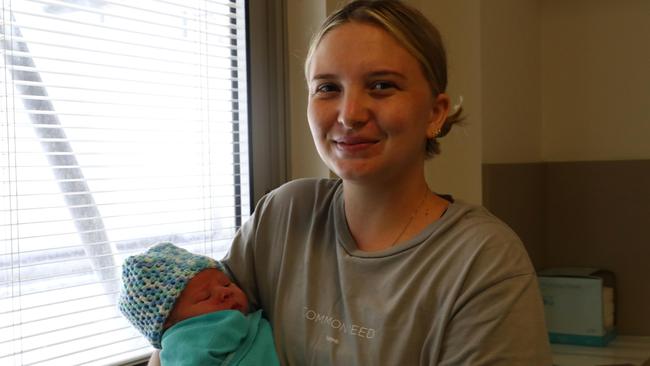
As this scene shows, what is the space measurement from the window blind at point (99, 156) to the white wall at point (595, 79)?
1392 millimetres

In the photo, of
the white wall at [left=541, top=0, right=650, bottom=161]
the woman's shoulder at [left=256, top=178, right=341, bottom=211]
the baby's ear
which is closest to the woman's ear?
the woman's shoulder at [left=256, top=178, right=341, bottom=211]

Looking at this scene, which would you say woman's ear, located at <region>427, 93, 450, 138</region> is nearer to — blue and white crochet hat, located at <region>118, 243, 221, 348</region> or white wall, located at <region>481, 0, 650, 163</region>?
blue and white crochet hat, located at <region>118, 243, 221, 348</region>

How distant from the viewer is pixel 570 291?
242 centimetres

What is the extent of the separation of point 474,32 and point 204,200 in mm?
1102

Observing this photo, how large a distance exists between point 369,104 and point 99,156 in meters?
0.71

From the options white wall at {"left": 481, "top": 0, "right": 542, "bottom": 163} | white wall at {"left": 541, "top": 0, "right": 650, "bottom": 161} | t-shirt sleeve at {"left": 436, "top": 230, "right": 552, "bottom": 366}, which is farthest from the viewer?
white wall at {"left": 541, "top": 0, "right": 650, "bottom": 161}

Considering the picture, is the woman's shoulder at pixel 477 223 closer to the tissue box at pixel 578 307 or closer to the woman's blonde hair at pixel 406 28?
the woman's blonde hair at pixel 406 28

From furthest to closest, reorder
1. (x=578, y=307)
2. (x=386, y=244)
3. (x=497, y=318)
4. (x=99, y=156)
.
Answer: (x=578, y=307), (x=99, y=156), (x=386, y=244), (x=497, y=318)

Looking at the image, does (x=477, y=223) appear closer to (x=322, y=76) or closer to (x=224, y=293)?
(x=322, y=76)

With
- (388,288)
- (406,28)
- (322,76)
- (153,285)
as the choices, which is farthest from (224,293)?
(406,28)

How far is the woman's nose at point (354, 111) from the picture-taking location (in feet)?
3.82

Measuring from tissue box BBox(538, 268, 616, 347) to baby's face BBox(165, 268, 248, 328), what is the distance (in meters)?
1.45

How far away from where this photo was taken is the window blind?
55.1 inches

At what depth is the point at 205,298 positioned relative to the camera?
134 centimetres
